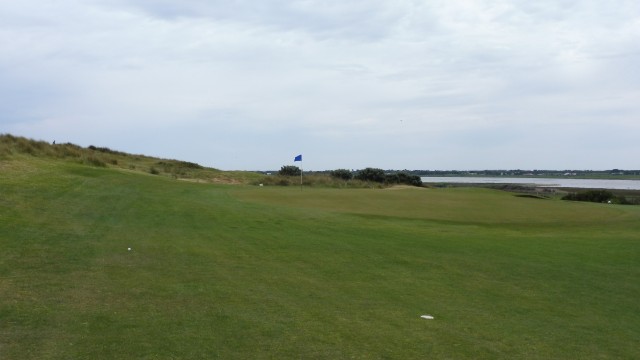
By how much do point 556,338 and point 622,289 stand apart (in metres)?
4.53

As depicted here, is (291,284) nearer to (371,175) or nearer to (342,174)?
(371,175)

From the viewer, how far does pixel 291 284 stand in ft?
35.1

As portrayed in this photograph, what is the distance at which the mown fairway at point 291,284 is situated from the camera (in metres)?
7.17

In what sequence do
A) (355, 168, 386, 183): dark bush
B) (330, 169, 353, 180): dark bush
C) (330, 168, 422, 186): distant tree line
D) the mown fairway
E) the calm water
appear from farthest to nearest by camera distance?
the calm water, (330, 169, 353, 180): dark bush, (355, 168, 386, 183): dark bush, (330, 168, 422, 186): distant tree line, the mown fairway


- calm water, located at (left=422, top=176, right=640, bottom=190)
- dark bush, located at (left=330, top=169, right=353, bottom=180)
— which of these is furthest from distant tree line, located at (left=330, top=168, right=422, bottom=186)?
calm water, located at (left=422, top=176, right=640, bottom=190)

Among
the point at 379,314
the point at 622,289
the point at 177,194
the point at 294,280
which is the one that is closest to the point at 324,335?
the point at 379,314

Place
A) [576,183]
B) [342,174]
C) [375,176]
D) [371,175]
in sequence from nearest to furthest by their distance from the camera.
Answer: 1. [375,176]
2. [371,175]
3. [342,174]
4. [576,183]

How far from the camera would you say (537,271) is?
13.3 meters

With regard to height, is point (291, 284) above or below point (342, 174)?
below

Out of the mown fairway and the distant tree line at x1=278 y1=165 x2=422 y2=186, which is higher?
the distant tree line at x1=278 y1=165 x2=422 y2=186

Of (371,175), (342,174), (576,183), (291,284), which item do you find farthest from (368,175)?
(576,183)

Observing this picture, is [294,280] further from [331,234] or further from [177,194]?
[177,194]

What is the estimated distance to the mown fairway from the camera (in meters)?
7.17

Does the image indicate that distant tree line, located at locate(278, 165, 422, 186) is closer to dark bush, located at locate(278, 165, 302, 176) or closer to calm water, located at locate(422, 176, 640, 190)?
dark bush, located at locate(278, 165, 302, 176)
